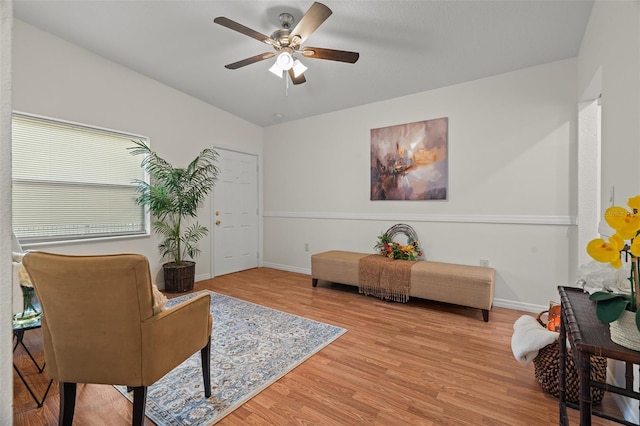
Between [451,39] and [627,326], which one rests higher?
[451,39]

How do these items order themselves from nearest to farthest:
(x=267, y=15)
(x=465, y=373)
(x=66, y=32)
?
1. (x=465, y=373)
2. (x=267, y=15)
3. (x=66, y=32)

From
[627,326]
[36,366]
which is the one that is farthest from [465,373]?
[36,366]

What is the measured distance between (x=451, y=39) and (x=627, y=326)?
2689 millimetres

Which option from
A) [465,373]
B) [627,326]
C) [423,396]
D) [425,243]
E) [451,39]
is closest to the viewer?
[627,326]

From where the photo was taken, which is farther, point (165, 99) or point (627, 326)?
point (165, 99)

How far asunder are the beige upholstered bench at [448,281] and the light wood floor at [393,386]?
21cm

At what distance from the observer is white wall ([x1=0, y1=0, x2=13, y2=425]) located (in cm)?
44

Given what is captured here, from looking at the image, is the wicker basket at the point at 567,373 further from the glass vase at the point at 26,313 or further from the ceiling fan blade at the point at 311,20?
the glass vase at the point at 26,313

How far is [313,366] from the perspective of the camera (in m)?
2.08

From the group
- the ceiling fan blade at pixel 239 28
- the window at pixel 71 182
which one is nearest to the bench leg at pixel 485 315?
the ceiling fan blade at pixel 239 28

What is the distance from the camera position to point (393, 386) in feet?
6.01

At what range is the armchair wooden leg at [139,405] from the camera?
1.26m

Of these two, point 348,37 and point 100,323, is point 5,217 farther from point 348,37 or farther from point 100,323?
point 348,37

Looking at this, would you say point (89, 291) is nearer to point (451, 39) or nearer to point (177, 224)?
point (177, 224)
